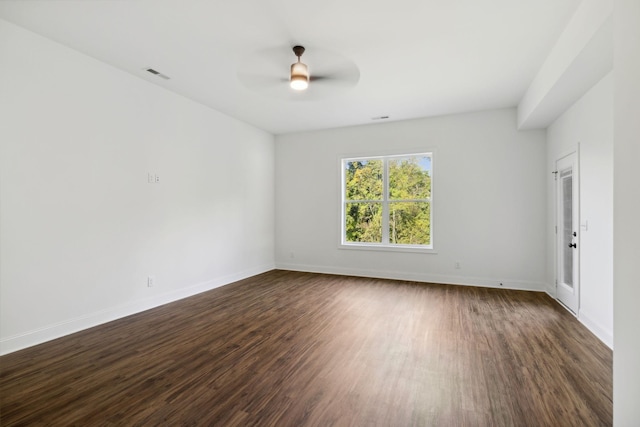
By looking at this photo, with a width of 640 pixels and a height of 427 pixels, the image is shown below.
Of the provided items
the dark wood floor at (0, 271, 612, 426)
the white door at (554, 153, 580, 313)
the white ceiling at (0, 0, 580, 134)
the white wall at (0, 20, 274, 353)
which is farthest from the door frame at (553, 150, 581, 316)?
the white wall at (0, 20, 274, 353)

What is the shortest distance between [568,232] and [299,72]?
3969mm

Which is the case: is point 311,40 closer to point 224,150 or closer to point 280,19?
point 280,19

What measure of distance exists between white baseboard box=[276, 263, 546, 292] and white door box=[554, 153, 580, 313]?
0.61 metres

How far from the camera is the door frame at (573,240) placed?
11.7 feet

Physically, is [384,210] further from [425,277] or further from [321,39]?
[321,39]

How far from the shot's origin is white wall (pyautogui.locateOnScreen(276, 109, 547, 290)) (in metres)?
4.86

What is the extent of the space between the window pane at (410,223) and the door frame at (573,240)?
73.4 inches

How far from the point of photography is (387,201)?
5867 millimetres

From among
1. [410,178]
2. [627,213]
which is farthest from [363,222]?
[627,213]

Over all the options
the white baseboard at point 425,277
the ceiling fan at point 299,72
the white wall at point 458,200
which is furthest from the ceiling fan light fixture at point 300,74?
→ the white baseboard at point 425,277

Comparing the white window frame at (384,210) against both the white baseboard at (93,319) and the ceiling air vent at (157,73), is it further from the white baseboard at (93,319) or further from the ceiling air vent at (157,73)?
the ceiling air vent at (157,73)

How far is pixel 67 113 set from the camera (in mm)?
3119

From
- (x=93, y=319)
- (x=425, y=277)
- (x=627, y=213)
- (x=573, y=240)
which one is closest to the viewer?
(x=627, y=213)

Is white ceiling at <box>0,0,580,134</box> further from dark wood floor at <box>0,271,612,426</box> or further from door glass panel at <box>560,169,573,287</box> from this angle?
dark wood floor at <box>0,271,612,426</box>
